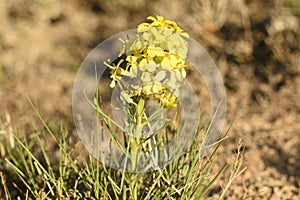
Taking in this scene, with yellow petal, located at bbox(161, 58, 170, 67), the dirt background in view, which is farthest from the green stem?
the dirt background

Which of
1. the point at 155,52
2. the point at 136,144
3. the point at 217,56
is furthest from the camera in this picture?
the point at 217,56

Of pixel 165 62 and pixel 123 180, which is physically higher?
→ pixel 165 62

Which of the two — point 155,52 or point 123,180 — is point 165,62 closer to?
point 155,52

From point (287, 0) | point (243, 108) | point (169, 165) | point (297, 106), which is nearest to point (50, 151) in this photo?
point (169, 165)

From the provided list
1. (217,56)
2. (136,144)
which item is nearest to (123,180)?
(136,144)

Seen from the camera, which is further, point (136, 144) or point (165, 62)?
point (136, 144)

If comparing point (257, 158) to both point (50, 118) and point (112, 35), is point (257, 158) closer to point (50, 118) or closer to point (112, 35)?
point (50, 118)

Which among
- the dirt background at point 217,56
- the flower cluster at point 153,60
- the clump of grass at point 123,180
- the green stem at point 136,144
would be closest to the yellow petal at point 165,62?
the flower cluster at point 153,60

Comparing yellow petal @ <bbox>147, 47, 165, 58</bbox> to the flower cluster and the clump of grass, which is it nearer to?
the flower cluster

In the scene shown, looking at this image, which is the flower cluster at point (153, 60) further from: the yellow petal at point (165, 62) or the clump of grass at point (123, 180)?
the clump of grass at point (123, 180)

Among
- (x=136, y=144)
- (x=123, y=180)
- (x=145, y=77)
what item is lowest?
(x=123, y=180)
